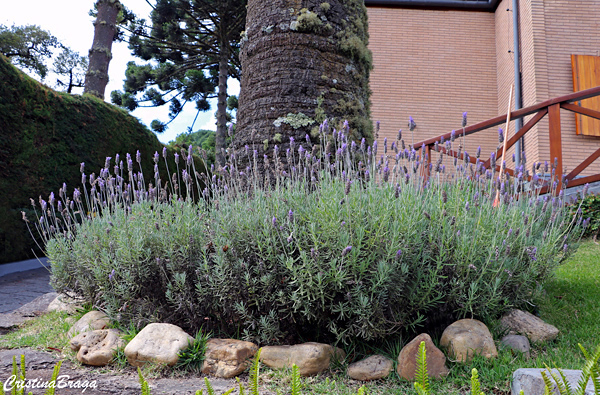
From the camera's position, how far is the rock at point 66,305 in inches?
148

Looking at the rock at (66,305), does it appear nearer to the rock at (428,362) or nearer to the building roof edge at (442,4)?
the rock at (428,362)

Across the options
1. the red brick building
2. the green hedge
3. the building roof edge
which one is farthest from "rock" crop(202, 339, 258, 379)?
the building roof edge

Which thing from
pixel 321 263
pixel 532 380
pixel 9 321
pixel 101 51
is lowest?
pixel 9 321

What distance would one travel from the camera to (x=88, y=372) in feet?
8.87

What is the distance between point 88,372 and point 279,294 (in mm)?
1285

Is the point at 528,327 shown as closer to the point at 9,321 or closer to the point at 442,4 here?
the point at 9,321

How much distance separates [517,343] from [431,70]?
10.6 meters

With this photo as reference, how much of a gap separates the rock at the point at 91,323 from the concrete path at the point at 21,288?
73.8 inches

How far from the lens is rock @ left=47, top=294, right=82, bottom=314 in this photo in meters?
3.77

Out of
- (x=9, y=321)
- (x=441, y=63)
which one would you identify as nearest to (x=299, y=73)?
(x=9, y=321)

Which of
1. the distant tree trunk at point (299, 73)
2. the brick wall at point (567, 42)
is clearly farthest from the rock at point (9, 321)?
the brick wall at point (567, 42)

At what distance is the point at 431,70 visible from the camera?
12.1 meters

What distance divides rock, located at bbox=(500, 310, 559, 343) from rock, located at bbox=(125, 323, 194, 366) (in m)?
2.09

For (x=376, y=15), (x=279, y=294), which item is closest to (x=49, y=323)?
(x=279, y=294)
